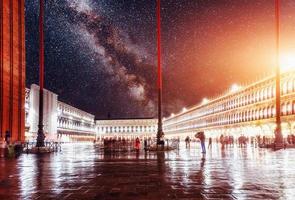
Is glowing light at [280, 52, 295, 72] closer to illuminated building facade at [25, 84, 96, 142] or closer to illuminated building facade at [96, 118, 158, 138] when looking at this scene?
illuminated building facade at [25, 84, 96, 142]

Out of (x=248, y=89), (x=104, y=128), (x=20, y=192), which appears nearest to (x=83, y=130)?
(x=104, y=128)

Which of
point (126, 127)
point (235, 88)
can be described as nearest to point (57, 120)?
point (235, 88)

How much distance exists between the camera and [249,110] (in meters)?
79.8

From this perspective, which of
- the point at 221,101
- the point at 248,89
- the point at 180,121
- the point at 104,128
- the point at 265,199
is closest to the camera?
the point at 265,199

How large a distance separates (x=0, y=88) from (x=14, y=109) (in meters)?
3.06

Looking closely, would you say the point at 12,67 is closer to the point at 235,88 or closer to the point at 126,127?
the point at 235,88

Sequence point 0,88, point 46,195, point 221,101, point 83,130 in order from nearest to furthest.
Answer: point 46,195, point 0,88, point 221,101, point 83,130

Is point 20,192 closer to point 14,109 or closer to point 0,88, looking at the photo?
point 0,88

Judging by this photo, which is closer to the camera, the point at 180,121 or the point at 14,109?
the point at 14,109

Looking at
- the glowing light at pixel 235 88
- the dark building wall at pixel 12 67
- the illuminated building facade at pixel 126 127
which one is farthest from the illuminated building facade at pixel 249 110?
the illuminated building facade at pixel 126 127

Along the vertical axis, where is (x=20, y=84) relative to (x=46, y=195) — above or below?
above

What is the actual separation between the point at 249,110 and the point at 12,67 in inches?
2186

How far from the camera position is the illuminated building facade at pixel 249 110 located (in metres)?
61.0

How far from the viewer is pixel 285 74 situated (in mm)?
61094
